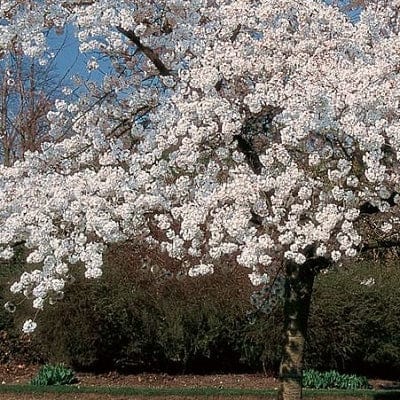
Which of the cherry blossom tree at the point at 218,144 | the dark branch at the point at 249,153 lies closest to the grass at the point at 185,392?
the cherry blossom tree at the point at 218,144

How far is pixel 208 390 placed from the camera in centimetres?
1035

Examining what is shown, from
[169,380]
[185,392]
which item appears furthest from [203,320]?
[185,392]

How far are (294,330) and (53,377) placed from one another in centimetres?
519

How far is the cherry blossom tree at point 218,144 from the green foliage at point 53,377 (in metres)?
5.22

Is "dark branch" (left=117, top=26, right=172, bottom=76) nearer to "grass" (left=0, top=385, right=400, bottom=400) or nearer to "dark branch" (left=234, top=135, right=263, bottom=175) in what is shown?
"dark branch" (left=234, top=135, right=263, bottom=175)

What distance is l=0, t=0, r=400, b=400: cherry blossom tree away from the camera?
5.52 metres

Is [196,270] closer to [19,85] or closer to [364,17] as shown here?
[364,17]

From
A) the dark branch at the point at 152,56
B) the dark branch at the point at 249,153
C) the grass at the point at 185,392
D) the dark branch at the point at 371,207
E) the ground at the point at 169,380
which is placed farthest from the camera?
the ground at the point at 169,380

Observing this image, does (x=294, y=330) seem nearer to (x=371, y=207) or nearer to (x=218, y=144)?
(x=371, y=207)

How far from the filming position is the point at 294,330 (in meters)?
6.93

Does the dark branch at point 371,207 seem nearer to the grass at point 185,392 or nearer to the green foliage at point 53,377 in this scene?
the grass at point 185,392

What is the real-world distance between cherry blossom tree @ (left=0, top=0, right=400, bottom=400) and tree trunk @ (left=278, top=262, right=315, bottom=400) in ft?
0.17

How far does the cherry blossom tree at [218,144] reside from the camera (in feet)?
18.1

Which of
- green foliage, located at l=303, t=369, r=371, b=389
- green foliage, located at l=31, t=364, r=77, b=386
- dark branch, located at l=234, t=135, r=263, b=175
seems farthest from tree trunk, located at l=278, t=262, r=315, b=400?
green foliage, located at l=31, t=364, r=77, b=386
